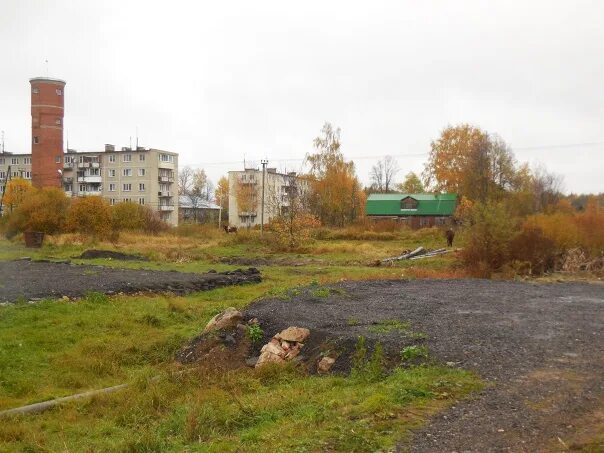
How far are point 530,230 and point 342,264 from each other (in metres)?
9.76

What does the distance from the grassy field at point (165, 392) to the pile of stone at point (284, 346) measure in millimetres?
592

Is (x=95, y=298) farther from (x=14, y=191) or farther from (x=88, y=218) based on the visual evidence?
(x=14, y=191)

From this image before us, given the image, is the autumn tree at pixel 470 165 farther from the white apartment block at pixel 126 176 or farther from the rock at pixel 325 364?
the rock at pixel 325 364

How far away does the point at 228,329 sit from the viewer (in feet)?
38.4

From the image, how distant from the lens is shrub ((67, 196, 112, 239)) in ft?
146

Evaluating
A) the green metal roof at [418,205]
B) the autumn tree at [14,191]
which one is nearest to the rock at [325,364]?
the green metal roof at [418,205]

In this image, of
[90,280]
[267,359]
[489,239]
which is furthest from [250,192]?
[267,359]

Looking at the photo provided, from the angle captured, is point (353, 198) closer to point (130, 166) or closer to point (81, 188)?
point (130, 166)

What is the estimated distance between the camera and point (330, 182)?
66.4m

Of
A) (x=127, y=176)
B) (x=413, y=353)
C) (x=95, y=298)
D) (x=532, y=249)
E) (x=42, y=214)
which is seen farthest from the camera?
(x=127, y=176)

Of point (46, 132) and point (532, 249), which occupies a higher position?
point (46, 132)

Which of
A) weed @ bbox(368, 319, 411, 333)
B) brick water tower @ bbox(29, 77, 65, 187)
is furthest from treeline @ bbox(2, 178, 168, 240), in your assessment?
weed @ bbox(368, 319, 411, 333)

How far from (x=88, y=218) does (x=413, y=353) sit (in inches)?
1583

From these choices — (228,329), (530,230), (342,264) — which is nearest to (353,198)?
(342,264)
